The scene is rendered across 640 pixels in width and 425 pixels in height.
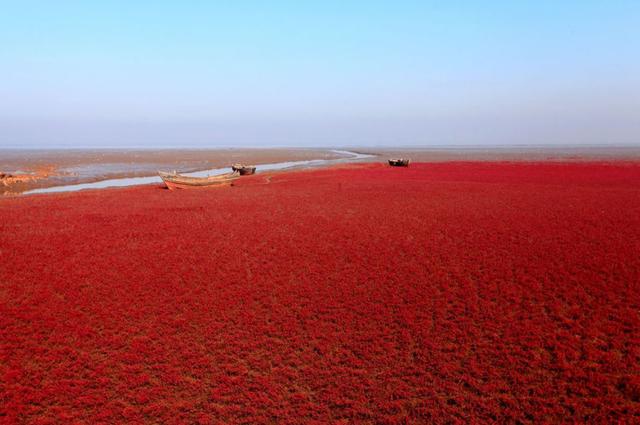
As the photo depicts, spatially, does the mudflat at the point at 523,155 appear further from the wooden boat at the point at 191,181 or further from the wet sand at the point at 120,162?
the wooden boat at the point at 191,181

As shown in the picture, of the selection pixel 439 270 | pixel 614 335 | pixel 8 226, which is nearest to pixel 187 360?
pixel 439 270

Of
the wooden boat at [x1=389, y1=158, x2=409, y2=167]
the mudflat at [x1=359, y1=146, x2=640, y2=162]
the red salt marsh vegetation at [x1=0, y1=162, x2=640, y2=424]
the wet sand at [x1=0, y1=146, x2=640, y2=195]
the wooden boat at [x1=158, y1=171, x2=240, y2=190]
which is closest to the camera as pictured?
the red salt marsh vegetation at [x1=0, y1=162, x2=640, y2=424]

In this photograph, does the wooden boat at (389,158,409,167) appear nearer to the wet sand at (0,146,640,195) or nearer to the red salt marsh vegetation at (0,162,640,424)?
the wet sand at (0,146,640,195)

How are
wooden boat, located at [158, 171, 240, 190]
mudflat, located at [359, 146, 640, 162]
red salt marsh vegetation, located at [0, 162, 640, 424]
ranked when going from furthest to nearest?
mudflat, located at [359, 146, 640, 162], wooden boat, located at [158, 171, 240, 190], red salt marsh vegetation, located at [0, 162, 640, 424]

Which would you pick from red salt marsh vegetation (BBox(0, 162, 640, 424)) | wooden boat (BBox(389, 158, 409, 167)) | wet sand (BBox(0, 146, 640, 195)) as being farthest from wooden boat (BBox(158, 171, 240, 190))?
wooden boat (BBox(389, 158, 409, 167))

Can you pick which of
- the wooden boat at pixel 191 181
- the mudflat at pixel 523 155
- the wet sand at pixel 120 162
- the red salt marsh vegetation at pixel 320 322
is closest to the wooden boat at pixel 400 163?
the wooden boat at pixel 191 181

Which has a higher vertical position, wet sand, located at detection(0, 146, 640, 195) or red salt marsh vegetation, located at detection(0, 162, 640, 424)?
→ wet sand, located at detection(0, 146, 640, 195)

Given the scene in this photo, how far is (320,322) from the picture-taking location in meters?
6.92

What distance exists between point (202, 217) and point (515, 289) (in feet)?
37.9

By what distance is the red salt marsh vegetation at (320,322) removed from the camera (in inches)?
194

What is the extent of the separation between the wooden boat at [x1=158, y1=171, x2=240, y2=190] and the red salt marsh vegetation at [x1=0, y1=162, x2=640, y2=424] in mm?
12144

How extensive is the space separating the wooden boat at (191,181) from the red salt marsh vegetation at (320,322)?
12144 millimetres

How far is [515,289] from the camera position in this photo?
8.16 m

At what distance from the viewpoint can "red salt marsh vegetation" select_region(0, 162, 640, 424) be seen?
16.1 feet
